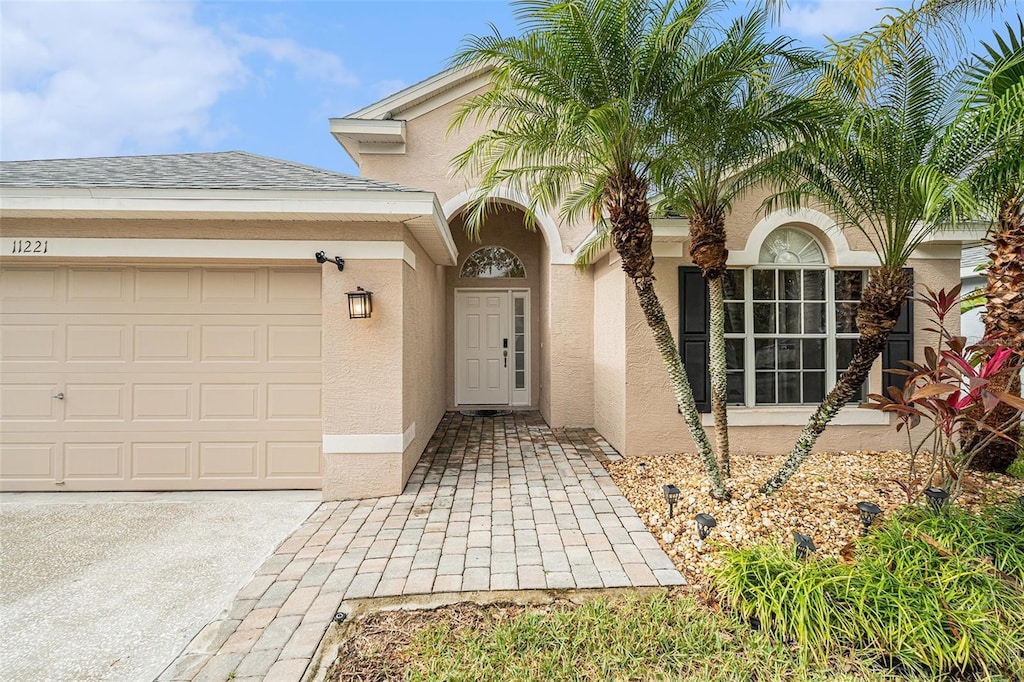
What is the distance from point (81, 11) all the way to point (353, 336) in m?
7.75

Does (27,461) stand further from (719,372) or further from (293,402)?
(719,372)

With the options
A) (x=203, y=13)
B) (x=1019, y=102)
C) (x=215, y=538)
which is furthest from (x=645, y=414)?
(x=203, y=13)

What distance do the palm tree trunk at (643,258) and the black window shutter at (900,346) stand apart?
399 centimetres

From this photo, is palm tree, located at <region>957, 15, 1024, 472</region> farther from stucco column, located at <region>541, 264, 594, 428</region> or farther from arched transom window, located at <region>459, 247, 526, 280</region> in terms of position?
arched transom window, located at <region>459, 247, 526, 280</region>

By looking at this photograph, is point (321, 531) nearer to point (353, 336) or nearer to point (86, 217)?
point (353, 336)

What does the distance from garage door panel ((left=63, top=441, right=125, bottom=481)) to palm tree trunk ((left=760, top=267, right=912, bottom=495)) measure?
749 centimetres

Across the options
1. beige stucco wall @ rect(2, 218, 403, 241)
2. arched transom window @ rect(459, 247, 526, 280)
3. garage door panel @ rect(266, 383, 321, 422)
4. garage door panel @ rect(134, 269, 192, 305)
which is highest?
arched transom window @ rect(459, 247, 526, 280)

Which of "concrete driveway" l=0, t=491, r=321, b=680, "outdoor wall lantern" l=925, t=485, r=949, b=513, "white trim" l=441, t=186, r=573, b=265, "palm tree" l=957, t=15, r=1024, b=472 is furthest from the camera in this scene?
"white trim" l=441, t=186, r=573, b=265

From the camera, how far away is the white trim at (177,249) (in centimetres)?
519

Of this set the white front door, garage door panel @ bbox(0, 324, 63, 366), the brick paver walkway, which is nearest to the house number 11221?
garage door panel @ bbox(0, 324, 63, 366)

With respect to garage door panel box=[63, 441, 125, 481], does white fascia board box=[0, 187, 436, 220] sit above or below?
above

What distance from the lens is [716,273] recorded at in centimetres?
520

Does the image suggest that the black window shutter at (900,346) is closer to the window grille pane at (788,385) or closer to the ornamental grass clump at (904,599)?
the window grille pane at (788,385)

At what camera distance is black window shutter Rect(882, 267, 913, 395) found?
677 cm
